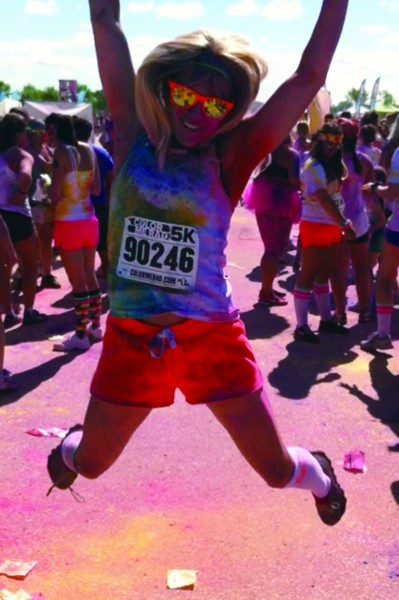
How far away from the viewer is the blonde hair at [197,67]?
2.56 metres

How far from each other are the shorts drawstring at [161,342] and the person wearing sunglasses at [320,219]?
3842mm

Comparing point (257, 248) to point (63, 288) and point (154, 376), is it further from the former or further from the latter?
point (154, 376)

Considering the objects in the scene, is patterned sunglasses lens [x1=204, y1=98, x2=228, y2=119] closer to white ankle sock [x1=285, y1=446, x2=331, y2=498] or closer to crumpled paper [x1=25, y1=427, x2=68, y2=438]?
white ankle sock [x1=285, y1=446, x2=331, y2=498]

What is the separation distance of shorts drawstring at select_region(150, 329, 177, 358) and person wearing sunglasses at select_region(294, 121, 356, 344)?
12.6ft

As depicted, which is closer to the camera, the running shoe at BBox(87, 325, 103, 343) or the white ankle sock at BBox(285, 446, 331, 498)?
the white ankle sock at BBox(285, 446, 331, 498)

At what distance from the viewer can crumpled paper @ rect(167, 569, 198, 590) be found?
316cm

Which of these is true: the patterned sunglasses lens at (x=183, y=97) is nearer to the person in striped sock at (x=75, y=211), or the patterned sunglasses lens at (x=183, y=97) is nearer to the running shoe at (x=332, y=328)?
the person in striped sock at (x=75, y=211)

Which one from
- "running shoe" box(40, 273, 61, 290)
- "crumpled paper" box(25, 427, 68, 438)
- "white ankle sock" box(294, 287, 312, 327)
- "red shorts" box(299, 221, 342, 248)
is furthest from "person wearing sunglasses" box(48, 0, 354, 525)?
"running shoe" box(40, 273, 61, 290)

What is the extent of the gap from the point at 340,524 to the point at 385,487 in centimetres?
51

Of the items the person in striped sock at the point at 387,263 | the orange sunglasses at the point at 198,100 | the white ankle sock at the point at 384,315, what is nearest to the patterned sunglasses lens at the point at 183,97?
the orange sunglasses at the point at 198,100

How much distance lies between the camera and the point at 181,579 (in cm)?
321

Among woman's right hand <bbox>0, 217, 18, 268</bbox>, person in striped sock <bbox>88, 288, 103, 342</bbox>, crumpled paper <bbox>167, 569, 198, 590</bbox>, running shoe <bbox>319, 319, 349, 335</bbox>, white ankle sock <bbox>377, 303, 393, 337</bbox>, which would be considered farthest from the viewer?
running shoe <bbox>319, 319, 349, 335</bbox>

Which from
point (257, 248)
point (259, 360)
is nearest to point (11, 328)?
point (259, 360)

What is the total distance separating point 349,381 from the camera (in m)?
5.80
